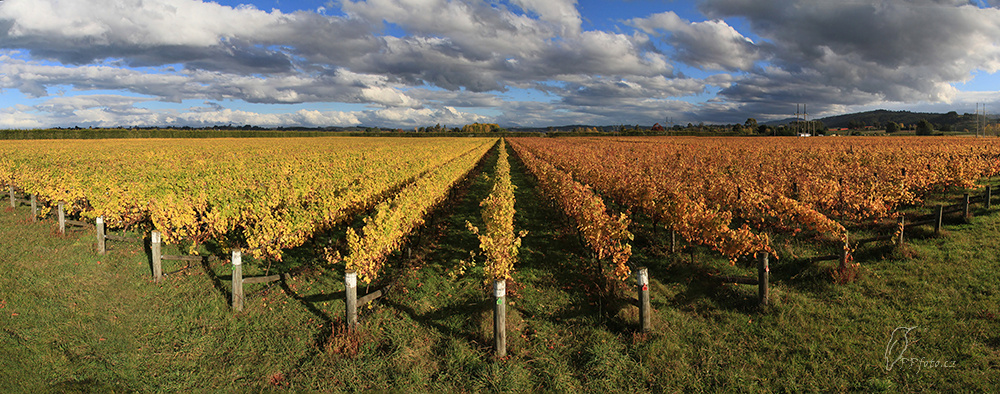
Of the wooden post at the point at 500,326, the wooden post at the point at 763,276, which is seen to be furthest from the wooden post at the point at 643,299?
the wooden post at the point at 763,276

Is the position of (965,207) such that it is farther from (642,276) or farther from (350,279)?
(350,279)

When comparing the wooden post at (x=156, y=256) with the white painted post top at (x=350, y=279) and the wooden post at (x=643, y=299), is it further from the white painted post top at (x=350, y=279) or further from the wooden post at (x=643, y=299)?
the wooden post at (x=643, y=299)

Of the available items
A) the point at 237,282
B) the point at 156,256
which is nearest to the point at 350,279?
the point at 237,282

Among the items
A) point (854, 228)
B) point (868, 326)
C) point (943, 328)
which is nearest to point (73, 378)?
point (868, 326)

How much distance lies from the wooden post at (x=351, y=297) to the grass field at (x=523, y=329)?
26 cm

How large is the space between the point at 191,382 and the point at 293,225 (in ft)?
11.6

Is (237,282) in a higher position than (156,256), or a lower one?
lower

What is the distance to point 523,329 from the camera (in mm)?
6641

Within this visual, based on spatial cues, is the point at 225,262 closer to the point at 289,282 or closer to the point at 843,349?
the point at 289,282

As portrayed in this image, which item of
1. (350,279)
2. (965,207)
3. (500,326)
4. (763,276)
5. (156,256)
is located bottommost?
Answer: (500,326)

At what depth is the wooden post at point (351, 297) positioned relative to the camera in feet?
19.9
